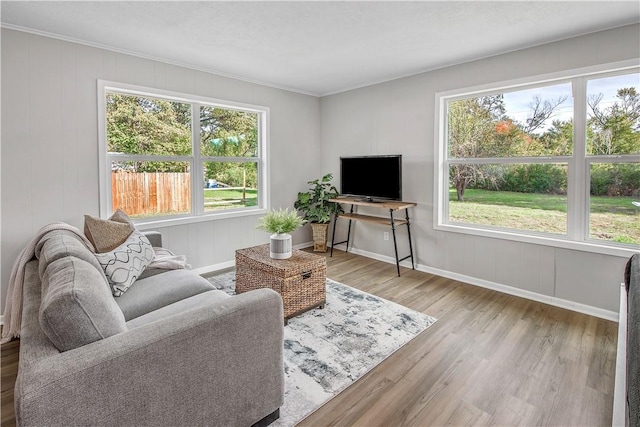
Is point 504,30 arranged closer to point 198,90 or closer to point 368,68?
point 368,68

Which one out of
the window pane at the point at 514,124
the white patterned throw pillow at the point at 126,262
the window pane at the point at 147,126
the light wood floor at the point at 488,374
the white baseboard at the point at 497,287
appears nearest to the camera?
the light wood floor at the point at 488,374

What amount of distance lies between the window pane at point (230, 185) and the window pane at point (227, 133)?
0.52 ft

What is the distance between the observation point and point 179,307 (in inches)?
79.2

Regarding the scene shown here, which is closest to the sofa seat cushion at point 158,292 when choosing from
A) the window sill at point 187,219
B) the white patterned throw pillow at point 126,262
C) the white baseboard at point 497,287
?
the white patterned throw pillow at point 126,262

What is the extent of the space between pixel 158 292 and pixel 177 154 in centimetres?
214

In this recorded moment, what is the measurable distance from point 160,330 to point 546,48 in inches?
150

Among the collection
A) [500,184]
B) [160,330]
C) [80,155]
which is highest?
[80,155]

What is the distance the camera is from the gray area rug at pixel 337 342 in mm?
1982

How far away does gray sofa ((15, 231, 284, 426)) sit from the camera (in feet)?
3.51

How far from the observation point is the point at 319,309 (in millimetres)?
3078

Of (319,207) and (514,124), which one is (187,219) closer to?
(319,207)

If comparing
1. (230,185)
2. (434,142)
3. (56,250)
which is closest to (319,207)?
(230,185)

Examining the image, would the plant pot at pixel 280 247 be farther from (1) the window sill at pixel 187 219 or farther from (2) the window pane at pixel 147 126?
(2) the window pane at pixel 147 126

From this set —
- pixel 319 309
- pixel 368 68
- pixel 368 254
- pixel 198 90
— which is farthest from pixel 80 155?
pixel 368 254
